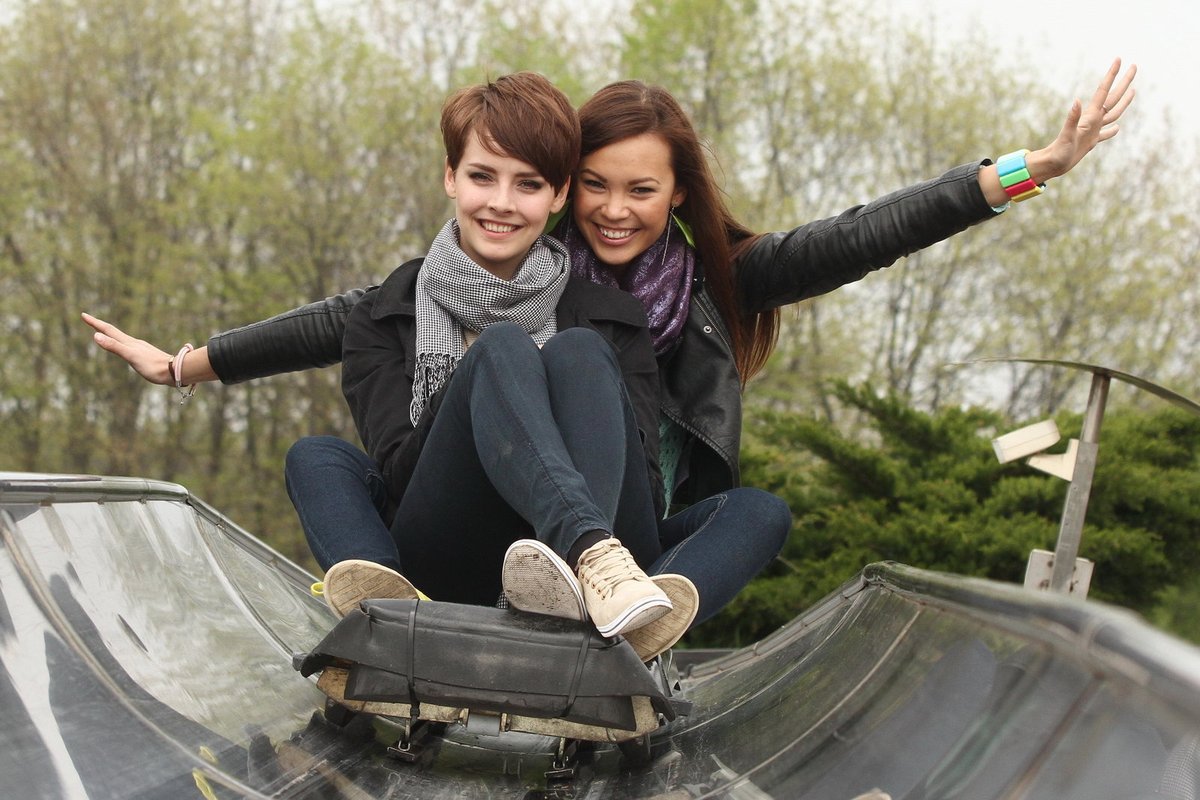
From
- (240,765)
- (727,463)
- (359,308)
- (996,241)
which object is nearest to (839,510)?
(727,463)

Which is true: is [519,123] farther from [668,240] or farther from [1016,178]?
[1016,178]

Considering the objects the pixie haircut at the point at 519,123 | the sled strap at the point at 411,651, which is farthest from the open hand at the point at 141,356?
the sled strap at the point at 411,651

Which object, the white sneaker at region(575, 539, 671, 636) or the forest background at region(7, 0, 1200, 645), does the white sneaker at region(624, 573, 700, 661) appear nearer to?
the white sneaker at region(575, 539, 671, 636)

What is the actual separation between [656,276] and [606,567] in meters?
1.05

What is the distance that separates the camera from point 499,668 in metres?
1.73

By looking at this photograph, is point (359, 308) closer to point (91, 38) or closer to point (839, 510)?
point (839, 510)

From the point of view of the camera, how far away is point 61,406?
48.6 feet

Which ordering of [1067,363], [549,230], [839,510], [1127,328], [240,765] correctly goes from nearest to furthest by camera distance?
[240,765], [549,230], [1067,363], [839,510], [1127,328]

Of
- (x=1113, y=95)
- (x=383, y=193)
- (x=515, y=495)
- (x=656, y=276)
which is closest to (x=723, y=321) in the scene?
(x=656, y=276)

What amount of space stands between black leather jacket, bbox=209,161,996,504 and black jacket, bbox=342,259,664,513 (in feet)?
0.76

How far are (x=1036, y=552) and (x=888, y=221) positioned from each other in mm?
1016

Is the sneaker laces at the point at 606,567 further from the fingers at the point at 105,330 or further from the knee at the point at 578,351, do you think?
the fingers at the point at 105,330

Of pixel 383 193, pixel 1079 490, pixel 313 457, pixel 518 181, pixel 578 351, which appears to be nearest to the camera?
pixel 578 351

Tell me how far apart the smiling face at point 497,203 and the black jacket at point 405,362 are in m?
0.15
